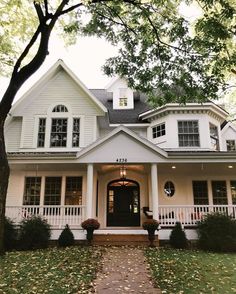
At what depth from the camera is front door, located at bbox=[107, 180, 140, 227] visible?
15.0m

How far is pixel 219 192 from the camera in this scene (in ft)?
50.0

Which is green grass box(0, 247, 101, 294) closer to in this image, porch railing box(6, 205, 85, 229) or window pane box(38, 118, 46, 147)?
porch railing box(6, 205, 85, 229)

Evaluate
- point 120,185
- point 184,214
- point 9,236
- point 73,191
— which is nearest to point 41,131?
point 73,191

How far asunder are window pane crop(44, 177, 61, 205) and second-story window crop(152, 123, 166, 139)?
241 inches

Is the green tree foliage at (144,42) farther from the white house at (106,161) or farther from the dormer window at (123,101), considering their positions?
the dormer window at (123,101)

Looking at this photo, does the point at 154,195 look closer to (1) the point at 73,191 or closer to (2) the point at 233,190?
(1) the point at 73,191

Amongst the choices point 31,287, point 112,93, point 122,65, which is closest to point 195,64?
point 122,65

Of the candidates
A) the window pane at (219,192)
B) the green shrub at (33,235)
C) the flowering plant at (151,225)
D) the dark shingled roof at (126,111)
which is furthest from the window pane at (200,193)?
the green shrub at (33,235)

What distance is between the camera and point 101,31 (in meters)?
10.7

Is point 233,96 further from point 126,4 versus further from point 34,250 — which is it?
point 34,250

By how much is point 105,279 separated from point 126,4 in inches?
368

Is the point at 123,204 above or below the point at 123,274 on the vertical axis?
above

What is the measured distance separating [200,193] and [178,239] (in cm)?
452

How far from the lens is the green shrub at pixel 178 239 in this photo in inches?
447
